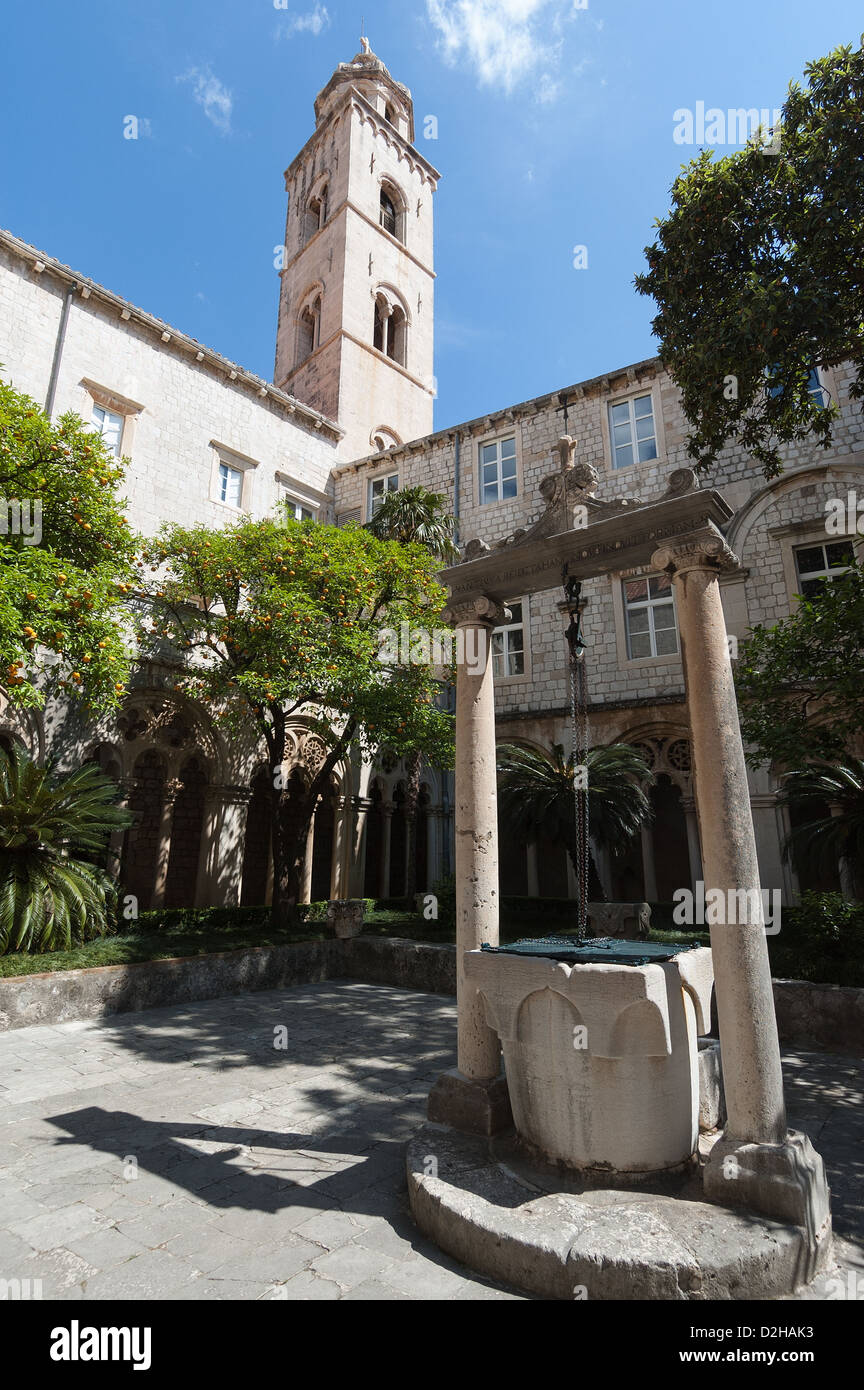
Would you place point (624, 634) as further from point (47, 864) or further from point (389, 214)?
point (389, 214)

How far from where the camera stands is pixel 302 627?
1030cm

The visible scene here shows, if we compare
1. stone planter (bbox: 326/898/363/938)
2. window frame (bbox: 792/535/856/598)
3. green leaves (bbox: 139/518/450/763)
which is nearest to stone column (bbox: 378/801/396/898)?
green leaves (bbox: 139/518/450/763)

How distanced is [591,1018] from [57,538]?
8.18 m

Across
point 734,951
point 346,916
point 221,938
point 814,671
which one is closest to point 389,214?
point 814,671

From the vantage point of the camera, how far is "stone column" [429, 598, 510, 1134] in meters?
3.85

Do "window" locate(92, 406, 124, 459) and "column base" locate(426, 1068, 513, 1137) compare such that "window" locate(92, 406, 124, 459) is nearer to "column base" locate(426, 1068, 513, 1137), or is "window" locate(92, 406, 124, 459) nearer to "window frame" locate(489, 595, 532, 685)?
"window frame" locate(489, 595, 532, 685)

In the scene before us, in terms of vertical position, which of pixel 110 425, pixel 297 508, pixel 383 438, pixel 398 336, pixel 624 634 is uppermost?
pixel 398 336

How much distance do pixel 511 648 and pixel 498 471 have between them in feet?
15.7

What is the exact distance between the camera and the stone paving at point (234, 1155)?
2.75 metres

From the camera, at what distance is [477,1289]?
2.65 metres

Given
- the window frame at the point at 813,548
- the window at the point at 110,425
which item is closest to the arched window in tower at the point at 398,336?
the window at the point at 110,425

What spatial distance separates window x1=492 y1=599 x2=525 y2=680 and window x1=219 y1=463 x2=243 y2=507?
7.07 m

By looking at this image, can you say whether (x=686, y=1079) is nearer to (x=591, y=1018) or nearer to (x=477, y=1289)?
(x=591, y=1018)

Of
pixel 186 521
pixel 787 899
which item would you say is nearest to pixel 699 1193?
pixel 787 899
